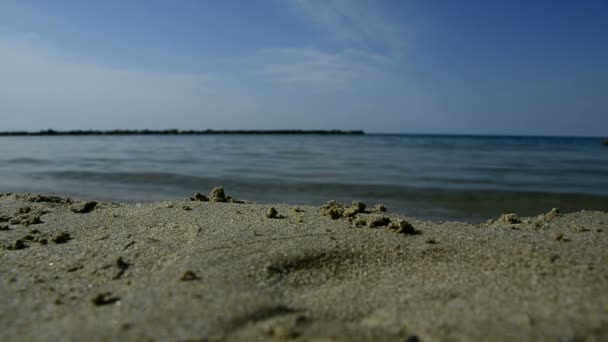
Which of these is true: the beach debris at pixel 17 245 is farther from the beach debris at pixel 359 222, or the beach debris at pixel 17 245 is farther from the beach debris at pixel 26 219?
the beach debris at pixel 359 222

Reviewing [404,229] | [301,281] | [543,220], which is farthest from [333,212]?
[543,220]

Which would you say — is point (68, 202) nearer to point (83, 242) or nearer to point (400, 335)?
point (83, 242)

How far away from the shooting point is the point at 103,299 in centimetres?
194

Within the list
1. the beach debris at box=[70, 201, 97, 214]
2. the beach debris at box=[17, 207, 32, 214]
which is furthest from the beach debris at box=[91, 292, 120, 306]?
the beach debris at box=[17, 207, 32, 214]

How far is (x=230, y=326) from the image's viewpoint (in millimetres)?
1727

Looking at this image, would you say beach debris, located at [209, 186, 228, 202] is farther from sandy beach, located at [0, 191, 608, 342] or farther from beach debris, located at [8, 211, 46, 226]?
beach debris, located at [8, 211, 46, 226]

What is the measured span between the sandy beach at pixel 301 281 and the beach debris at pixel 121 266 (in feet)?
0.04

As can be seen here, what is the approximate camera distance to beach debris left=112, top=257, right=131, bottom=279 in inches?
89.3

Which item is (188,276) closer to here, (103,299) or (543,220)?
(103,299)

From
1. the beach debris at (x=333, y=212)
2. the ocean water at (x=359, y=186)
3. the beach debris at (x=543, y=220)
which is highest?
the beach debris at (x=333, y=212)

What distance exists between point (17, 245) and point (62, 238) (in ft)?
0.88

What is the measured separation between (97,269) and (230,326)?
3.44ft

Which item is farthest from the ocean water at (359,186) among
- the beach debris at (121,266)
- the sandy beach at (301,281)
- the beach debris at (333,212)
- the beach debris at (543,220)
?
the beach debris at (121,266)

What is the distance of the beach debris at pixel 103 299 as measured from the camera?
6.29 ft
